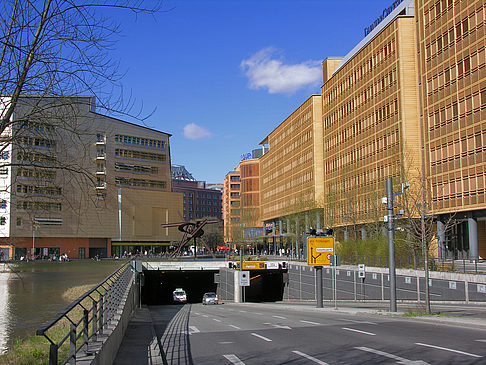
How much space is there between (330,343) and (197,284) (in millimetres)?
76572

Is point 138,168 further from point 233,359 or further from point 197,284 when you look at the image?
point 233,359

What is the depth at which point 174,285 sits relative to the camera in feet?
309

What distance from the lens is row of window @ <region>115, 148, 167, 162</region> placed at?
385ft

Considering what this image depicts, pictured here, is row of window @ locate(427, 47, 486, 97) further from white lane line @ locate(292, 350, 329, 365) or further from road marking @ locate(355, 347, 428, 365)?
white lane line @ locate(292, 350, 329, 365)

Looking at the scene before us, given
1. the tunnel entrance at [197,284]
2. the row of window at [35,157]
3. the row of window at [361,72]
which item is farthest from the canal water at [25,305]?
the row of window at [361,72]

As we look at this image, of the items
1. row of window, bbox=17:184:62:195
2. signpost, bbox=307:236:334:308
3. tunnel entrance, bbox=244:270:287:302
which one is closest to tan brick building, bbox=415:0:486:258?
signpost, bbox=307:236:334:308

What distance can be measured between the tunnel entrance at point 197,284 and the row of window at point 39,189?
179 feet

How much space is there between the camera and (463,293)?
101 ft

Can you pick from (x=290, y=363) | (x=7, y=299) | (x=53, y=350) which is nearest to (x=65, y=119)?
(x=53, y=350)

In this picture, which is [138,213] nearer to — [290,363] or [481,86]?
[481,86]

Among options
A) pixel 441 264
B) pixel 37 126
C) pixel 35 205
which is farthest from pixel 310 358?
pixel 441 264

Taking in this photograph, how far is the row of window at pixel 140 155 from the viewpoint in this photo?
385 ft

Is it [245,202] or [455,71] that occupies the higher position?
[455,71]

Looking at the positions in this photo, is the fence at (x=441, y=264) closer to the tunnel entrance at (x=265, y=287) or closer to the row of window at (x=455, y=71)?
the row of window at (x=455, y=71)
